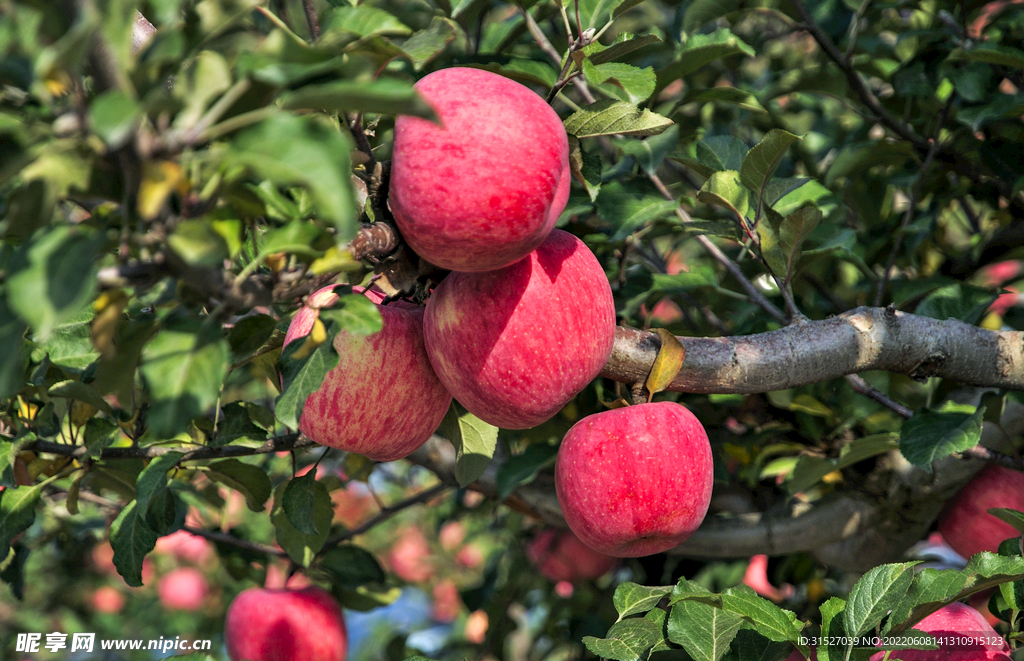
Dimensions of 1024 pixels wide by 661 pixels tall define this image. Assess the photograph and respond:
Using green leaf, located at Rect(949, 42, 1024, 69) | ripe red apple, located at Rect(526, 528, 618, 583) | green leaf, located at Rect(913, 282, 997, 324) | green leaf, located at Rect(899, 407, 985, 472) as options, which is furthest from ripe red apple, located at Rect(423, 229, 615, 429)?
ripe red apple, located at Rect(526, 528, 618, 583)

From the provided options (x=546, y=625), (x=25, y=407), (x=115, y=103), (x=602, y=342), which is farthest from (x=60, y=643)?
(x=115, y=103)

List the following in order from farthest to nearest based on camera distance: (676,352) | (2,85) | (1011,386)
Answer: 1. (1011,386)
2. (676,352)
3. (2,85)

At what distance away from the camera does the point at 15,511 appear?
0.91 m

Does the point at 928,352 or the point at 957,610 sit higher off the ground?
the point at 928,352

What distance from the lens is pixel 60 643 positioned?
126 centimetres

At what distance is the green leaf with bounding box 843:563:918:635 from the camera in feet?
2.37

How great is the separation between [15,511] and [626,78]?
895 mm

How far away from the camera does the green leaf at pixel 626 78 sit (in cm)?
72

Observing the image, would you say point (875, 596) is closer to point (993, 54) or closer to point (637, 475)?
point (637, 475)

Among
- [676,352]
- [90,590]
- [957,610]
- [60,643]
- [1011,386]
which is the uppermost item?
[676,352]

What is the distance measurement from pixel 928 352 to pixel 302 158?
0.85m

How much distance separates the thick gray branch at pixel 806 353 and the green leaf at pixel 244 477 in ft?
1.56

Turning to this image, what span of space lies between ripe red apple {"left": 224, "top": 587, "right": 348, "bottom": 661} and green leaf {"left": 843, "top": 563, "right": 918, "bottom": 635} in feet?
3.00

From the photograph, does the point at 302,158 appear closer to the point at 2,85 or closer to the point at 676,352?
the point at 2,85
